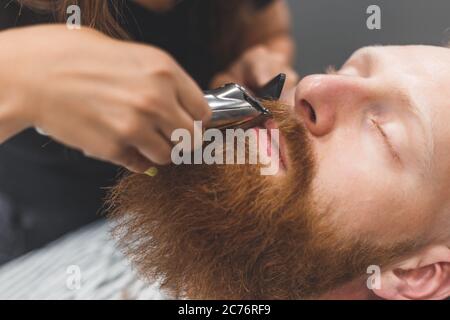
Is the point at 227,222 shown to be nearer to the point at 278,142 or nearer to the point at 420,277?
the point at 278,142

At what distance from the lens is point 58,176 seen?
0.80 meters

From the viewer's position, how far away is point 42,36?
0.39 m

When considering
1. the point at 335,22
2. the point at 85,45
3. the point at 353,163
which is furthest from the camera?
the point at 335,22

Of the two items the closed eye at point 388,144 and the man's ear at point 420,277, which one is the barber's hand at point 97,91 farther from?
the man's ear at point 420,277

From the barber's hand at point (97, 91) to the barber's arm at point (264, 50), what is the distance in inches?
18.1

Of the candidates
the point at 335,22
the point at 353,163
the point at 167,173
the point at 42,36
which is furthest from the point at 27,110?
the point at 335,22

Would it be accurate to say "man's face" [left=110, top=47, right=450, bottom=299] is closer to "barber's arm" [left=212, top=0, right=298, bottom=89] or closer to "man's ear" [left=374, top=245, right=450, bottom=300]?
"man's ear" [left=374, top=245, right=450, bottom=300]

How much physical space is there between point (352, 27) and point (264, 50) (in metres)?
0.18

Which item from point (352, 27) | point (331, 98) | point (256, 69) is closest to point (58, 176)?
point (256, 69)

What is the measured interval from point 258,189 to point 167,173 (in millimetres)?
102

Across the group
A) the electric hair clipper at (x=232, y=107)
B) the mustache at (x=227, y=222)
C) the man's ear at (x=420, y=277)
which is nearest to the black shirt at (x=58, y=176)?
the mustache at (x=227, y=222)

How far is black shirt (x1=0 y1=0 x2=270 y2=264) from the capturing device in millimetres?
762

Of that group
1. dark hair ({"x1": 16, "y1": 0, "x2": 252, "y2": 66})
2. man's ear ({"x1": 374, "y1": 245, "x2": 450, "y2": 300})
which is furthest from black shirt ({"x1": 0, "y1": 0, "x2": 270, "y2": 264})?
man's ear ({"x1": 374, "y1": 245, "x2": 450, "y2": 300})
